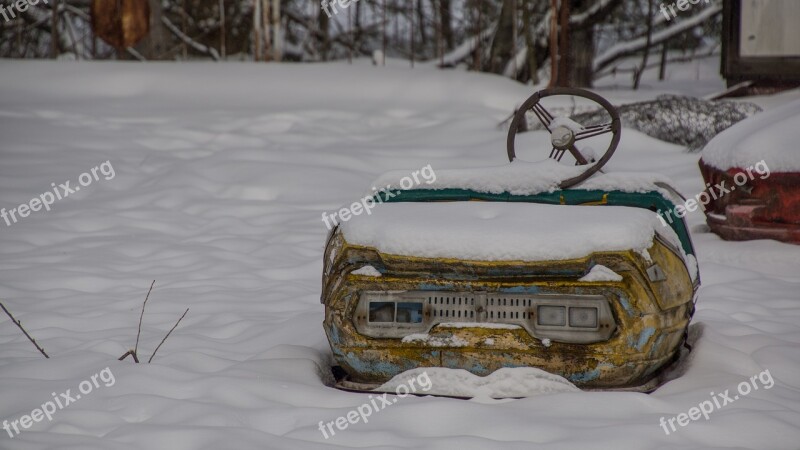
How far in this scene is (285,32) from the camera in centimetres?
1642

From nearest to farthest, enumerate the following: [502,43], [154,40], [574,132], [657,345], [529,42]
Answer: [657,345], [574,132], [529,42], [502,43], [154,40]

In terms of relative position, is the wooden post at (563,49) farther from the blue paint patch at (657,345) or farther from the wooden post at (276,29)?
the blue paint patch at (657,345)

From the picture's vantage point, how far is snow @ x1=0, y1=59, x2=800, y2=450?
2.49 m

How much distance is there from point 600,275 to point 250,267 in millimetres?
2935

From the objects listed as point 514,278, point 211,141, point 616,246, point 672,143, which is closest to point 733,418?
point 616,246

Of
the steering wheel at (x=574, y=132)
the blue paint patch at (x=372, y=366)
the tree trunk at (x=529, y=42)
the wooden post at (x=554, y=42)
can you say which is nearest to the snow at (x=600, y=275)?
the steering wheel at (x=574, y=132)

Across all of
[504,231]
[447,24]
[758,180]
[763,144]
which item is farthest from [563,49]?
[447,24]

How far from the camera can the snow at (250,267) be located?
249cm

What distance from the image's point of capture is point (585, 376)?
8.57ft

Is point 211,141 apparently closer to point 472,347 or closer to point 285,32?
point 472,347

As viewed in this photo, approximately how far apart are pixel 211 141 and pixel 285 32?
855 centimetres

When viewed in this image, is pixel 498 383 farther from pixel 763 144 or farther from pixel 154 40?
pixel 154 40

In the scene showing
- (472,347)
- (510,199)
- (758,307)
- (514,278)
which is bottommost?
(758,307)

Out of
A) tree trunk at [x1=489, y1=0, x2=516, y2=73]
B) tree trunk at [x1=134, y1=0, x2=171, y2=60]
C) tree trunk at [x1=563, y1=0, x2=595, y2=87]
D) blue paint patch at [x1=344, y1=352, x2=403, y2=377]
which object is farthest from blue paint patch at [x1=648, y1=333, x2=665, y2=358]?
tree trunk at [x1=134, y1=0, x2=171, y2=60]
